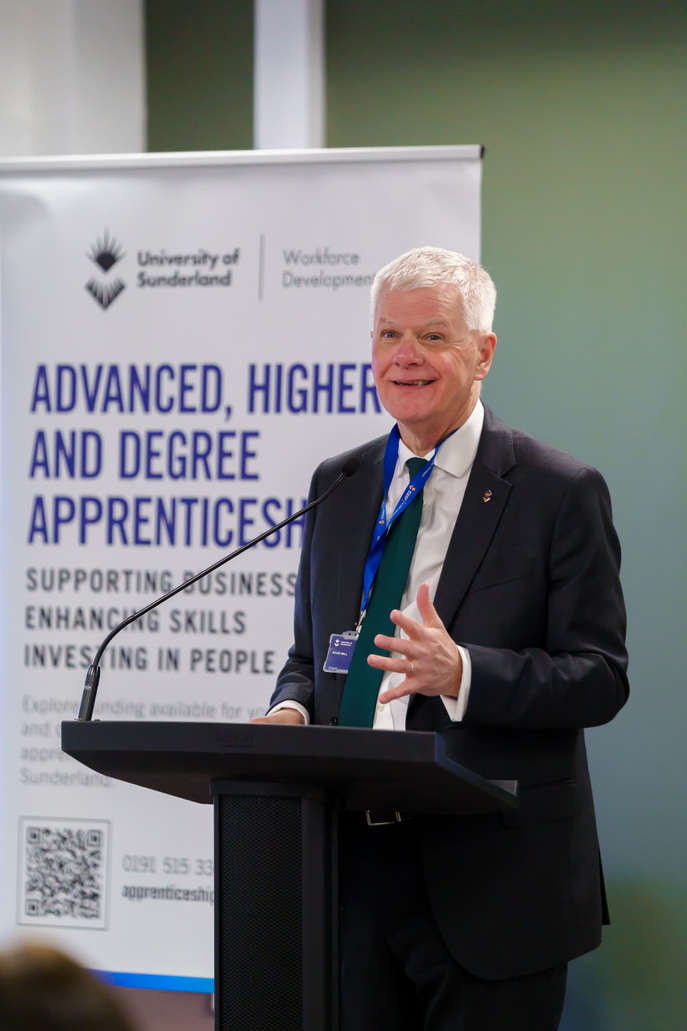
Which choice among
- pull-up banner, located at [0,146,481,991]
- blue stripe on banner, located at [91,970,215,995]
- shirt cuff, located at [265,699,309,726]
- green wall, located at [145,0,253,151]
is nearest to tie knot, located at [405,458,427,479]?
shirt cuff, located at [265,699,309,726]

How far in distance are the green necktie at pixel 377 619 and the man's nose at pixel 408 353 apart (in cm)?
27

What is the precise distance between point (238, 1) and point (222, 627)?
7.59 feet

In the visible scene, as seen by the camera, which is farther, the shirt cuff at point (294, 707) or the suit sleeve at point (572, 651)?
A: the shirt cuff at point (294, 707)

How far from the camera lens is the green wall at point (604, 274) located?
3094 millimetres

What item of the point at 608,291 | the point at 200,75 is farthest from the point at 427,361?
the point at 200,75

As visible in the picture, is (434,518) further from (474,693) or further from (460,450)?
(474,693)

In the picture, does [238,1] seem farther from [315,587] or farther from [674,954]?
[674,954]

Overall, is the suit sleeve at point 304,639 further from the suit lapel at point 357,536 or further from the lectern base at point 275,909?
the lectern base at point 275,909

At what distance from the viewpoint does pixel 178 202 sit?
2.88m

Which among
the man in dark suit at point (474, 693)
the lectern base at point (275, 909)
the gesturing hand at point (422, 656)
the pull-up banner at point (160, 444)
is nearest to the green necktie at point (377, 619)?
the man in dark suit at point (474, 693)

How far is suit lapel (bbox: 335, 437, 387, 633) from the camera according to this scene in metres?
1.77

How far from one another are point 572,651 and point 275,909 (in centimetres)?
63

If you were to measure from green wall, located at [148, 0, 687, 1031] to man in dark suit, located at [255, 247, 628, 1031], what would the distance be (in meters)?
1.47

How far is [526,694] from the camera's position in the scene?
1501 mm
